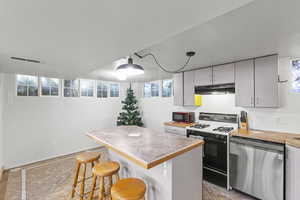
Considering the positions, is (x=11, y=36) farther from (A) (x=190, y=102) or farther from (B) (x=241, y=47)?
(A) (x=190, y=102)

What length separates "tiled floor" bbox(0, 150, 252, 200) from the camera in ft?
7.38

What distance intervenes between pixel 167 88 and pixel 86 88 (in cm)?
255

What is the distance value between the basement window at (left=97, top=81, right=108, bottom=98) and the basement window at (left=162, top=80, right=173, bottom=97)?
197 cm

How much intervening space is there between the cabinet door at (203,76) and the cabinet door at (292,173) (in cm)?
166

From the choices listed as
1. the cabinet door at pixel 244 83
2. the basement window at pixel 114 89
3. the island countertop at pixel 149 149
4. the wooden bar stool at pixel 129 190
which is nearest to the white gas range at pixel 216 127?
the cabinet door at pixel 244 83

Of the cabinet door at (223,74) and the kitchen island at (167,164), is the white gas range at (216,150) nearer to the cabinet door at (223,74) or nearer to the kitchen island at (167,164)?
the cabinet door at (223,74)

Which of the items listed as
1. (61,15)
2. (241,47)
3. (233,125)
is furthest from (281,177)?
(61,15)

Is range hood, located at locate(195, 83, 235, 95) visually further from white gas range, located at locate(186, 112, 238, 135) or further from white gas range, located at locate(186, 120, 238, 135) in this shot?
white gas range, located at locate(186, 120, 238, 135)

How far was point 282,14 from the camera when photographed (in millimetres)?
1171

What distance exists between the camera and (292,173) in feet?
6.08

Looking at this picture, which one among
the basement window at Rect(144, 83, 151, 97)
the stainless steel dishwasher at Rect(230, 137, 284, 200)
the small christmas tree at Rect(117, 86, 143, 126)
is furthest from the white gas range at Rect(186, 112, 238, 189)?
the basement window at Rect(144, 83, 151, 97)

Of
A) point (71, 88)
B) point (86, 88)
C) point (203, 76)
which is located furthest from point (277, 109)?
point (71, 88)

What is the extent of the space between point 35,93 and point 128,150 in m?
3.39

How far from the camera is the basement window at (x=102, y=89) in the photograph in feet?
15.3
